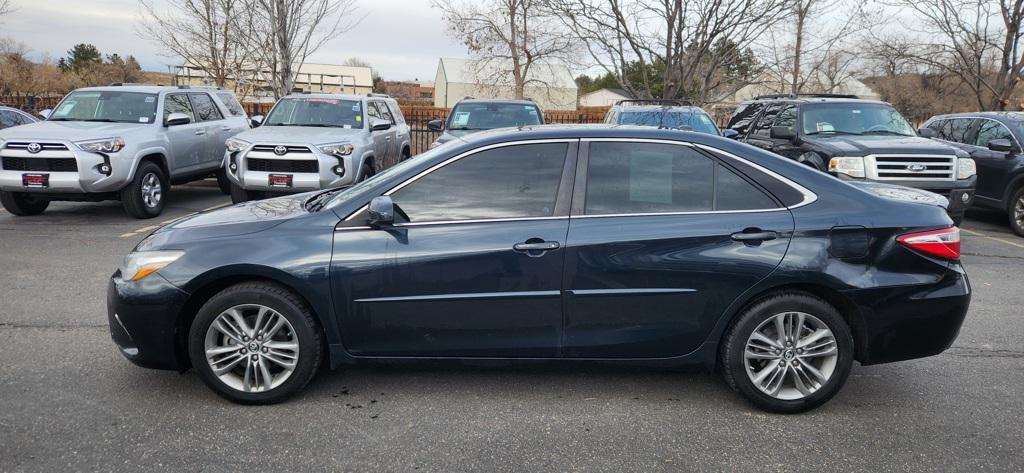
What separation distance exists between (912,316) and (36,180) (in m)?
9.72

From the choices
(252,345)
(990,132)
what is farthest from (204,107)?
(990,132)

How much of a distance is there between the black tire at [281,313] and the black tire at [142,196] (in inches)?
272

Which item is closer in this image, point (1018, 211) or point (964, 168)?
point (964, 168)

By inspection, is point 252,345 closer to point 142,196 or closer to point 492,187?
point 492,187

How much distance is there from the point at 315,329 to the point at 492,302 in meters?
0.96

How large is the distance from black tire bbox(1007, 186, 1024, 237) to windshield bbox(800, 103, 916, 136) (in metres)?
1.70

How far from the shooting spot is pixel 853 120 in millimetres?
10086

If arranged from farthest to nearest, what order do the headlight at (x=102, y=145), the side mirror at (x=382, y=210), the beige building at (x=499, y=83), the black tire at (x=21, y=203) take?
the beige building at (x=499, y=83)
the black tire at (x=21, y=203)
the headlight at (x=102, y=145)
the side mirror at (x=382, y=210)

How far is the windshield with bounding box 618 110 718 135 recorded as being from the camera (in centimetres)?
1009

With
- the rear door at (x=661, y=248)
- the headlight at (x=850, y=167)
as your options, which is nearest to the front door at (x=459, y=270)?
the rear door at (x=661, y=248)

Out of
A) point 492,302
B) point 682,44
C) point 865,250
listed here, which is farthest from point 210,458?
point 682,44

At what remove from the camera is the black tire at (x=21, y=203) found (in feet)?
32.6

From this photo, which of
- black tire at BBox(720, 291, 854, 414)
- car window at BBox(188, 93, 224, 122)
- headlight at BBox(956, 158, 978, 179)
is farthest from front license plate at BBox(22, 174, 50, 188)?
headlight at BBox(956, 158, 978, 179)

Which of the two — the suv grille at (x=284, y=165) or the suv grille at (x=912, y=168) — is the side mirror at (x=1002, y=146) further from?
the suv grille at (x=284, y=165)
